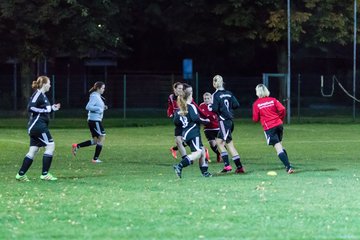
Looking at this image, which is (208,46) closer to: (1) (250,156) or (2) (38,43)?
(2) (38,43)

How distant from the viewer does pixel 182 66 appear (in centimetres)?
5797

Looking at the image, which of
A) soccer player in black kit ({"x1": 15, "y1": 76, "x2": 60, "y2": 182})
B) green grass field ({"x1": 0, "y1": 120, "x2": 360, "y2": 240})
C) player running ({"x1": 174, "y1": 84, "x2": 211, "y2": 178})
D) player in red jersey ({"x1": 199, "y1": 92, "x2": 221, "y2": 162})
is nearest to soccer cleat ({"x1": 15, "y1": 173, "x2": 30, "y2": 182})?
soccer player in black kit ({"x1": 15, "y1": 76, "x2": 60, "y2": 182})

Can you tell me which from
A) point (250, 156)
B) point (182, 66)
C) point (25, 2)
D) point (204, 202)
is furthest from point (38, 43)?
point (204, 202)

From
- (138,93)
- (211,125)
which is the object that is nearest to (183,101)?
(211,125)

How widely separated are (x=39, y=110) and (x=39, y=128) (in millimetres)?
324

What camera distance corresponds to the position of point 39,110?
1683 centimetres

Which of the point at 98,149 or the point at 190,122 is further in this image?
the point at 98,149

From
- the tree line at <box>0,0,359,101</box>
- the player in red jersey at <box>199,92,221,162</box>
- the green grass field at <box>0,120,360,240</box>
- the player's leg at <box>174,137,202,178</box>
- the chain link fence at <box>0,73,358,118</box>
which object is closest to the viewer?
the green grass field at <box>0,120,360,240</box>

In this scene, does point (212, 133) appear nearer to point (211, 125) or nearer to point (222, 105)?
point (211, 125)

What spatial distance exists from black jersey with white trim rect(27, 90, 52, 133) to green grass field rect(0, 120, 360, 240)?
102cm

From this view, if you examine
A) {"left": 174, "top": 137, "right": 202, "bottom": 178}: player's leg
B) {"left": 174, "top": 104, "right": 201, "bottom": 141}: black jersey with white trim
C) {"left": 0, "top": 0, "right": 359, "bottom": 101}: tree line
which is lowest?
{"left": 174, "top": 137, "right": 202, "bottom": 178}: player's leg

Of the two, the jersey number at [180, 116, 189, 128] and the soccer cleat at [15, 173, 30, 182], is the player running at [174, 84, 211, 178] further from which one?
the soccer cleat at [15, 173, 30, 182]

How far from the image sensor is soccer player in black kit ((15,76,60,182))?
1681 cm

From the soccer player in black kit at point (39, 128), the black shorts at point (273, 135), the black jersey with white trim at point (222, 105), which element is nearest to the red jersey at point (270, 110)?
the black shorts at point (273, 135)
